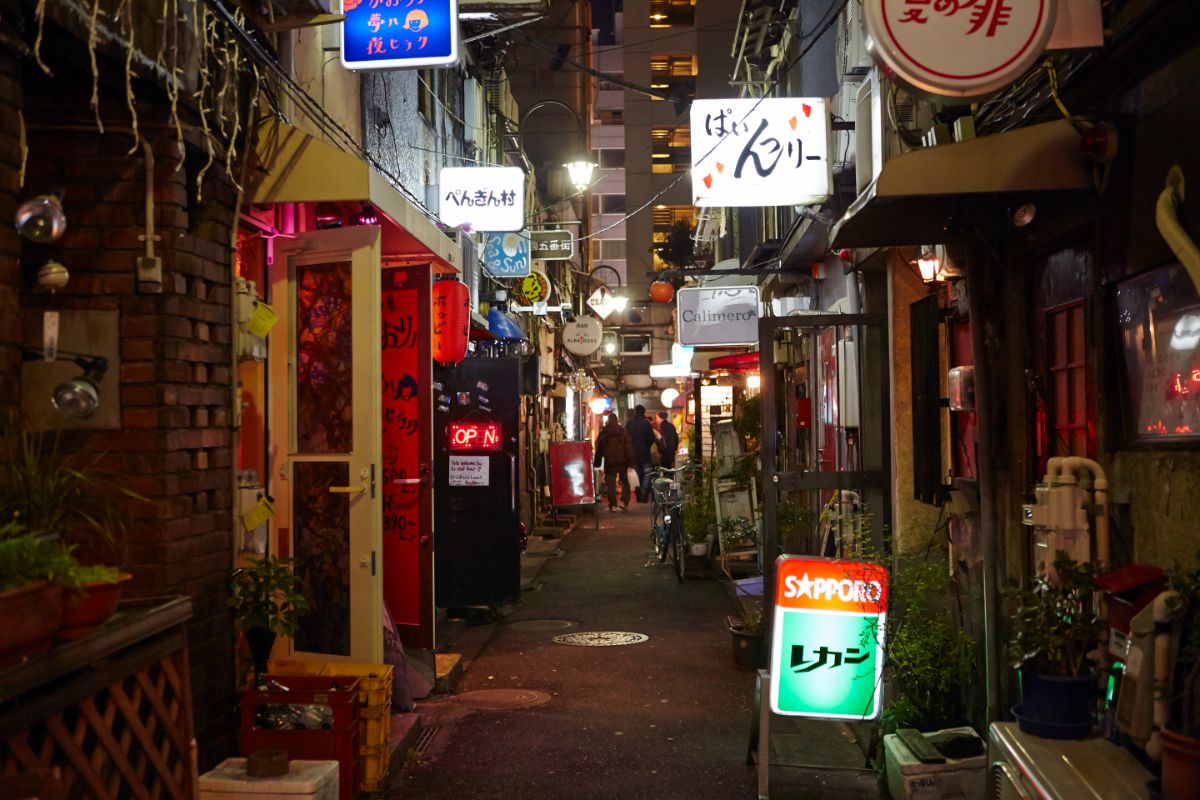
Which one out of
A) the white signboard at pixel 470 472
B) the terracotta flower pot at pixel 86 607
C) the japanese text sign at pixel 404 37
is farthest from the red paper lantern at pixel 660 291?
the terracotta flower pot at pixel 86 607

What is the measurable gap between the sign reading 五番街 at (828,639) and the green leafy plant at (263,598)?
117 inches

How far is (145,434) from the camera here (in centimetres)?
557

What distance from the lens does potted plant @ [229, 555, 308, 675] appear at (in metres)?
6.23

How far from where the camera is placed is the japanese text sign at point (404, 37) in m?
9.23

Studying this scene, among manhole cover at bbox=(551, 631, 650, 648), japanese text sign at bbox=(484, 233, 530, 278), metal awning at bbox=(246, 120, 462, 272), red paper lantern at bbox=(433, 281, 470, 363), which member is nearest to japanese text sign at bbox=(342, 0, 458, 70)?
red paper lantern at bbox=(433, 281, 470, 363)

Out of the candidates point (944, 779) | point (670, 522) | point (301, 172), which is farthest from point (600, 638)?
point (301, 172)

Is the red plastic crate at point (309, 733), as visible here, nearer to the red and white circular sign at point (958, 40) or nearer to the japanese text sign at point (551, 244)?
the red and white circular sign at point (958, 40)

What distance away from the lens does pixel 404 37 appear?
930 centimetres

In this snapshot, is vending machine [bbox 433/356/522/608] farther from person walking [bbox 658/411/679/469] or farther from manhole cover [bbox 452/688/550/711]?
person walking [bbox 658/411/679/469]

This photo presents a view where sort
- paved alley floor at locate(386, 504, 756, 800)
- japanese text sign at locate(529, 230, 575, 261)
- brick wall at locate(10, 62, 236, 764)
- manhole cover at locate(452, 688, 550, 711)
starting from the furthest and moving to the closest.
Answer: japanese text sign at locate(529, 230, 575, 261), manhole cover at locate(452, 688, 550, 711), paved alley floor at locate(386, 504, 756, 800), brick wall at locate(10, 62, 236, 764)

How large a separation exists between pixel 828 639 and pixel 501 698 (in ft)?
11.6

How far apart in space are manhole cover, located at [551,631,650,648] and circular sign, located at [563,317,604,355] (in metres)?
16.4

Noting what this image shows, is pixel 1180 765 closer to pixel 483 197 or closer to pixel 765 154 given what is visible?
pixel 765 154

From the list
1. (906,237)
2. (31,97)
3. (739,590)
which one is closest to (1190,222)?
(906,237)
